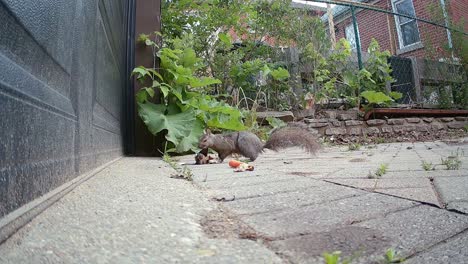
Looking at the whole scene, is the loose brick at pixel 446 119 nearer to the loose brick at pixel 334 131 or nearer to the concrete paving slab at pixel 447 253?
the loose brick at pixel 334 131

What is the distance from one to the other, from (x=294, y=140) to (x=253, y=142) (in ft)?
1.32

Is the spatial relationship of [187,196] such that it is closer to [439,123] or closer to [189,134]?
[189,134]

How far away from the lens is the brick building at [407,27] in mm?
8672

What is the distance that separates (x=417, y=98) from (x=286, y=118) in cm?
390

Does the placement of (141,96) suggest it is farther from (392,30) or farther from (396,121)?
(392,30)

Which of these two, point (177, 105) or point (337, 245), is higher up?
point (177, 105)

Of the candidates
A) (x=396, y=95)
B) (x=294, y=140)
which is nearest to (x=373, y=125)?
(x=396, y=95)

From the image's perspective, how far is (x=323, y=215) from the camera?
2.79 feet

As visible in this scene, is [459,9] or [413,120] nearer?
[413,120]

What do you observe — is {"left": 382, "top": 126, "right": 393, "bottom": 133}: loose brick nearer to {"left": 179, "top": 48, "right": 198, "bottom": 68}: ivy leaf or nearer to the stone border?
the stone border

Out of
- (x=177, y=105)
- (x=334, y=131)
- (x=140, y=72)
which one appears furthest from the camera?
(x=334, y=131)

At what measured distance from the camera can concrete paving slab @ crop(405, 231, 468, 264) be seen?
56 centimetres

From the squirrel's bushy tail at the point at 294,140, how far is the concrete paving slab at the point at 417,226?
2190 millimetres

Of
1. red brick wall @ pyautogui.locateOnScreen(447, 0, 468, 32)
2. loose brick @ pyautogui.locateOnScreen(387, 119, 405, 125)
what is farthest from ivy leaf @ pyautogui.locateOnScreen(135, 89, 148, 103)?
red brick wall @ pyautogui.locateOnScreen(447, 0, 468, 32)
